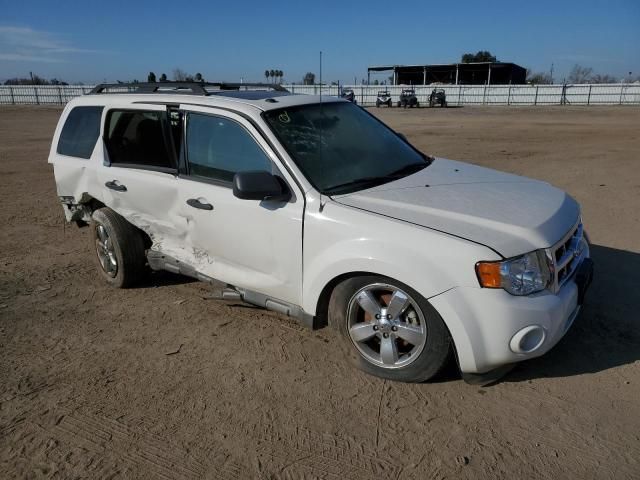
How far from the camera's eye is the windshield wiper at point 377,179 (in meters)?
3.54

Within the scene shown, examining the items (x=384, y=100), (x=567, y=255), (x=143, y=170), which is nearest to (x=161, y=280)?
(x=143, y=170)

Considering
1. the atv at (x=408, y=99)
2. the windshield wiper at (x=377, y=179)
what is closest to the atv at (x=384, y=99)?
the atv at (x=408, y=99)

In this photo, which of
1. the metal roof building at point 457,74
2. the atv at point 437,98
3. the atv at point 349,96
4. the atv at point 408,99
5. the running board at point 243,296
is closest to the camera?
the running board at point 243,296

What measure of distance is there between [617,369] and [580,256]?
766 millimetres

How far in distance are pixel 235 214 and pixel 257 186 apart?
1.58 feet

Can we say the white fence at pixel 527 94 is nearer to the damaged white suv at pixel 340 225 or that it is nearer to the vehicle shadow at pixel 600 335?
the damaged white suv at pixel 340 225

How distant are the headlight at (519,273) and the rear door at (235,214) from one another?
1.23m

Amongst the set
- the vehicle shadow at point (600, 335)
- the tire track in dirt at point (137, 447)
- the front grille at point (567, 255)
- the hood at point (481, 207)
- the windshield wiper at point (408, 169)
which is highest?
the windshield wiper at point (408, 169)

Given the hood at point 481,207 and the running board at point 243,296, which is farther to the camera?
the running board at point 243,296

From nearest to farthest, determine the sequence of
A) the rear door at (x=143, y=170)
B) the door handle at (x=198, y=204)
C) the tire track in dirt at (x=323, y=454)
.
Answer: the tire track in dirt at (x=323, y=454), the door handle at (x=198, y=204), the rear door at (x=143, y=170)

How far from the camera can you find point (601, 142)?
1581 cm

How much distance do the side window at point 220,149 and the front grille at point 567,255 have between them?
75.9 inches

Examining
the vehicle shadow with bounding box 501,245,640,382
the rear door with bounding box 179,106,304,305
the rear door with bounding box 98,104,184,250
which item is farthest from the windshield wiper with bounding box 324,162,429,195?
the vehicle shadow with bounding box 501,245,640,382

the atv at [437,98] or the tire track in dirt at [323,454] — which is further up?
the atv at [437,98]
